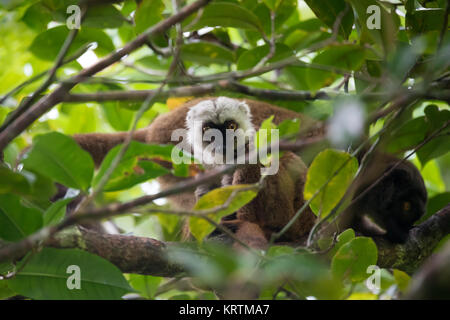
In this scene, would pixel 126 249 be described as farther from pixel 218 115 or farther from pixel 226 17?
pixel 218 115

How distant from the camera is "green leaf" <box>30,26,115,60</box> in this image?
3.53 m

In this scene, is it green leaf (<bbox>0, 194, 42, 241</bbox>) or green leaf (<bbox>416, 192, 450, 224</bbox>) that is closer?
green leaf (<bbox>0, 194, 42, 241</bbox>)

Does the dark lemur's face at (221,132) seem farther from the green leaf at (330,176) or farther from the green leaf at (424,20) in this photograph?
the green leaf at (330,176)

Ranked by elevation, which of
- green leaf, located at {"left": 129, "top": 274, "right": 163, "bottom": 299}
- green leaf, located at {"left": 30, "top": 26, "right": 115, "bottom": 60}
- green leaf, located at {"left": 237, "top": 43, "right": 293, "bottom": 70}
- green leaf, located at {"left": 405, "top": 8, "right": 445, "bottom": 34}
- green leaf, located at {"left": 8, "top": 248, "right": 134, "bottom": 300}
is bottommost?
green leaf, located at {"left": 8, "top": 248, "right": 134, "bottom": 300}

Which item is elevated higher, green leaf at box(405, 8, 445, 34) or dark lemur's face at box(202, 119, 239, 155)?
dark lemur's face at box(202, 119, 239, 155)

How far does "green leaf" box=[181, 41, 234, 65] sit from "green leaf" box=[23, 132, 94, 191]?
1730 millimetres

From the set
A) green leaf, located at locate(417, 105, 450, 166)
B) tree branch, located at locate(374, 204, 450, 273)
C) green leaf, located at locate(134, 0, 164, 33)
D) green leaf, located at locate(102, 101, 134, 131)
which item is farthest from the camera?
green leaf, located at locate(102, 101, 134, 131)

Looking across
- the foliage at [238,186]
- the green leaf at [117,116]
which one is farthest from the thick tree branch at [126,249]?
the green leaf at [117,116]

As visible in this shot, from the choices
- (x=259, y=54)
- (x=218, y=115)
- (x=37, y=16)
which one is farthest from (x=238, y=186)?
(x=218, y=115)

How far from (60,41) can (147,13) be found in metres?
0.89

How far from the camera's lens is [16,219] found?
223 cm

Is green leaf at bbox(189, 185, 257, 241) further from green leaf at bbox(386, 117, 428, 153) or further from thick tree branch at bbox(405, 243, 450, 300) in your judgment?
green leaf at bbox(386, 117, 428, 153)

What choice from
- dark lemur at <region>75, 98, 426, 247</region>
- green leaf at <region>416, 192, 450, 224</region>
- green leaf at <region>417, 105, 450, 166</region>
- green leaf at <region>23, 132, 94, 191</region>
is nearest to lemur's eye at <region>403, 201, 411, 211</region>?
dark lemur at <region>75, 98, 426, 247</region>

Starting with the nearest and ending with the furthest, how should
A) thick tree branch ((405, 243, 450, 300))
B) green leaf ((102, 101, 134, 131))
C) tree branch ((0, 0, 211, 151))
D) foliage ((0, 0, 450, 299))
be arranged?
thick tree branch ((405, 243, 450, 300)) → tree branch ((0, 0, 211, 151)) → foliage ((0, 0, 450, 299)) → green leaf ((102, 101, 134, 131))
